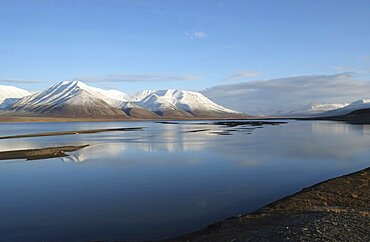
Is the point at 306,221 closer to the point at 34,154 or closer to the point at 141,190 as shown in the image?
the point at 141,190

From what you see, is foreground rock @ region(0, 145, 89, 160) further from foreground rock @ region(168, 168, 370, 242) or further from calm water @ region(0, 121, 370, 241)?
foreground rock @ region(168, 168, 370, 242)

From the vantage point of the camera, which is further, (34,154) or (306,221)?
(34,154)

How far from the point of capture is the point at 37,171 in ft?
92.0

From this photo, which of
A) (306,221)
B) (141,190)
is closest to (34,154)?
(141,190)

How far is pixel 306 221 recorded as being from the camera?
12.7 meters

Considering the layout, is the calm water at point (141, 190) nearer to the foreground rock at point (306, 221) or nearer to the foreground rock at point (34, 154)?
the foreground rock at point (306, 221)

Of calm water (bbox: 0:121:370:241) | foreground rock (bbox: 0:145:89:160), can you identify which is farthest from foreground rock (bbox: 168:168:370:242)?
foreground rock (bbox: 0:145:89:160)

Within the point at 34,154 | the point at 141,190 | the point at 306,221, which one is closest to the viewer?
the point at 306,221

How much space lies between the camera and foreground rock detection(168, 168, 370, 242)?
11218mm

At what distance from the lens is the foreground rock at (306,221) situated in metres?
11.2

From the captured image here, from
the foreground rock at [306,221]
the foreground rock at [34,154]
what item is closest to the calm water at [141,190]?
the foreground rock at [306,221]

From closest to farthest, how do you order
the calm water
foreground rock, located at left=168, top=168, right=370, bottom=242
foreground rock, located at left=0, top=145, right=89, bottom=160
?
foreground rock, located at left=168, top=168, right=370, bottom=242 < the calm water < foreground rock, located at left=0, top=145, right=89, bottom=160

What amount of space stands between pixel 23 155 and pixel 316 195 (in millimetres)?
31083

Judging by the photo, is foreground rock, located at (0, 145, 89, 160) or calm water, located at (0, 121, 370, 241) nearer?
calm water, located at (0, 121, 370, 241)
